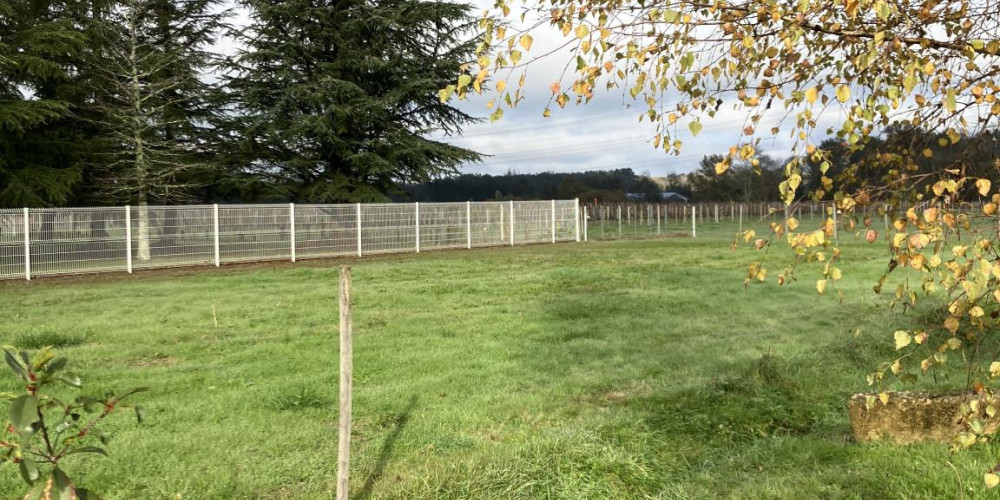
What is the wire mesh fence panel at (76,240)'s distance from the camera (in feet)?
43.5

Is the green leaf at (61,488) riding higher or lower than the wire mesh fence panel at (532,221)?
lower

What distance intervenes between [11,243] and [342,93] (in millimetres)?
12918

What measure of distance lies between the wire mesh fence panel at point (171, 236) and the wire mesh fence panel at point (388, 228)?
4461 millimetres

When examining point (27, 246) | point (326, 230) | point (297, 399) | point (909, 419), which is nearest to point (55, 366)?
point (297, 399)

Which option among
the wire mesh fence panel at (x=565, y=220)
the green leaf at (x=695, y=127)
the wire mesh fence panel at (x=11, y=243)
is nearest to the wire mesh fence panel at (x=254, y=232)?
the wire mesh fence panel at (x=11, y=243)

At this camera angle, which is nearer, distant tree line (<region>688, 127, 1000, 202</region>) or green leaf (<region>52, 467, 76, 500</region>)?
green leaf (<region>52, 467, 76, 500</region>)

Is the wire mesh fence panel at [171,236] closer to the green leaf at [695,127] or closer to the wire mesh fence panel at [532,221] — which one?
the wire mesh fence panel at [532,221]

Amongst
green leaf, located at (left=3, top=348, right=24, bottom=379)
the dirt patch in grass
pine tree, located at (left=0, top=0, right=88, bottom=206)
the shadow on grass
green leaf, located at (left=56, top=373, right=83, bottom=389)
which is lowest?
the shadow on grass

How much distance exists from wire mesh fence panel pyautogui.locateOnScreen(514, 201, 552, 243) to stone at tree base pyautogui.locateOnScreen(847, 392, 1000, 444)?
2040 cm

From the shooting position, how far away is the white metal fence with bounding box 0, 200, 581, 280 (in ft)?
43.6

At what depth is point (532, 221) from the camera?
24.7 metres

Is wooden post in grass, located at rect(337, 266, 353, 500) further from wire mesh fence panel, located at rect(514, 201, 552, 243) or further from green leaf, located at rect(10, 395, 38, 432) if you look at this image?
wire mesh fence panel, located at rect(514, 201, 552, 243)

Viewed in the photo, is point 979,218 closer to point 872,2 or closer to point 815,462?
point 872,2

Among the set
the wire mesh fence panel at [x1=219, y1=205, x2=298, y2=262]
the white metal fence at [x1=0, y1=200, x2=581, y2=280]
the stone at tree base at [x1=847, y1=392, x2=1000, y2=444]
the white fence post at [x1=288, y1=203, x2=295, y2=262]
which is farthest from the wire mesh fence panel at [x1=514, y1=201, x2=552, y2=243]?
the stone at tree base at [x1=847, y1=392, x2=1000, y2=444]
